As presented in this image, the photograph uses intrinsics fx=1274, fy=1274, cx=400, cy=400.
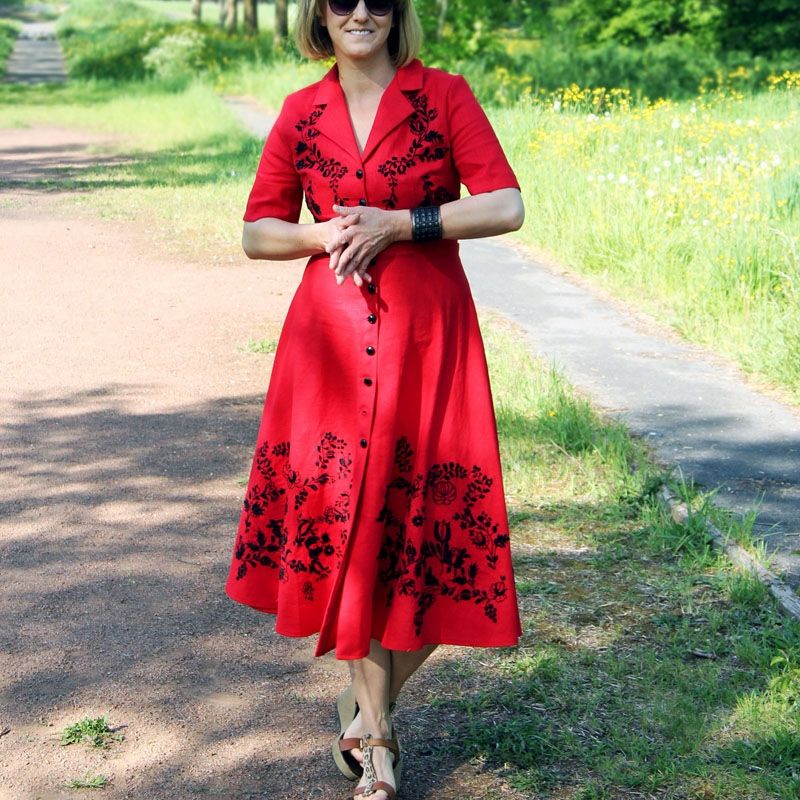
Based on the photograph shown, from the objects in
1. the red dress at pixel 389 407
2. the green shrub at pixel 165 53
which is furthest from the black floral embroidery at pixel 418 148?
the green shrub at pixel 165 53

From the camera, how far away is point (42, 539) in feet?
16.9

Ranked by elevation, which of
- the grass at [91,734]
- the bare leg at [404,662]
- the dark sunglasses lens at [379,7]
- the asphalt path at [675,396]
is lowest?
the asphalt path at [675,396]

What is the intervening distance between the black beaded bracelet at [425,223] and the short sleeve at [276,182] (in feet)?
1.15

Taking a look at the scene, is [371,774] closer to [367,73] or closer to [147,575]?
[367,73]

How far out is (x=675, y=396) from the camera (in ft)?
21.9

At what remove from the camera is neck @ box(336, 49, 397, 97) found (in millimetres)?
2969

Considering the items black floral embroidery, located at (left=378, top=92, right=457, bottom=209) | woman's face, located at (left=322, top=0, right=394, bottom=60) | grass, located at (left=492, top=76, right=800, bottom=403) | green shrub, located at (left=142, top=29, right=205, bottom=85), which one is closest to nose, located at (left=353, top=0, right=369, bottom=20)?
woman's face, located at (left=322, top=0, right=394, bottom=60)

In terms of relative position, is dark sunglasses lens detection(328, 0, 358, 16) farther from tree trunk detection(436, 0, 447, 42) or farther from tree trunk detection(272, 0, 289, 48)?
tree trunk detection(272, 0, 289, 48)

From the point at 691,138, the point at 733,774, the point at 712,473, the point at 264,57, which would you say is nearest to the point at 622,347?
the point at 712,473

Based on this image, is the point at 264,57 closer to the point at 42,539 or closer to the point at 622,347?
the point at 622,347

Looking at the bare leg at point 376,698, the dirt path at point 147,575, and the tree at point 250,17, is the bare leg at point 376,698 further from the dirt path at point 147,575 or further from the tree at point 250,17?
the tree at point 250,17

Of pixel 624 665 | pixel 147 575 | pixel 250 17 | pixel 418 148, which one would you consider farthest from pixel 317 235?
pixel 250 17

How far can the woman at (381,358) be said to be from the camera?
2.92 metres

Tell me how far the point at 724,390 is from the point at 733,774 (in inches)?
147
